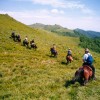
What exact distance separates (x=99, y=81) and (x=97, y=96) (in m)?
4.62

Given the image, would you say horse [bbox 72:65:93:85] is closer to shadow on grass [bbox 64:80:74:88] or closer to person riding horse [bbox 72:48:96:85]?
person riding horse [bbox 72:48:96:85]

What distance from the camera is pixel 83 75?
1783 centimetres

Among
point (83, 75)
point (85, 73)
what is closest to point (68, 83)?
point (83, 75)

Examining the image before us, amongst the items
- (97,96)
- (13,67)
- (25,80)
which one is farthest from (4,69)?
(97,96)

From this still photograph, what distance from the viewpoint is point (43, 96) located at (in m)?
15.3

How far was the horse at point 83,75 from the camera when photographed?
1775 cm

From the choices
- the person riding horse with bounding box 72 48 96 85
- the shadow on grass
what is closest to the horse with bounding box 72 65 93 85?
the person riding horse with bounding box 72 48 96 85

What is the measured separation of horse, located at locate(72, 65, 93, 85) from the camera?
1775 cm

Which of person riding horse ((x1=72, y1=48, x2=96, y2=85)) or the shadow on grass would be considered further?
the shadow on grass

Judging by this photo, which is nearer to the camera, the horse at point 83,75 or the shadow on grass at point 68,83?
the horse at point 83,75

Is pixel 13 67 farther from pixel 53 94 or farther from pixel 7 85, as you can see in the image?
pixel 53 94

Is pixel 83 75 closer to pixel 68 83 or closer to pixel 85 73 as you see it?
pixel 85 73

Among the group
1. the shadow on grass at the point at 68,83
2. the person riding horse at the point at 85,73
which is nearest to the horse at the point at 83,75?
the person riding horse at the point at 85,73

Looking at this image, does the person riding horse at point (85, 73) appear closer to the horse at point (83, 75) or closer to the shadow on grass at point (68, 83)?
the horse at point (83, 75)
